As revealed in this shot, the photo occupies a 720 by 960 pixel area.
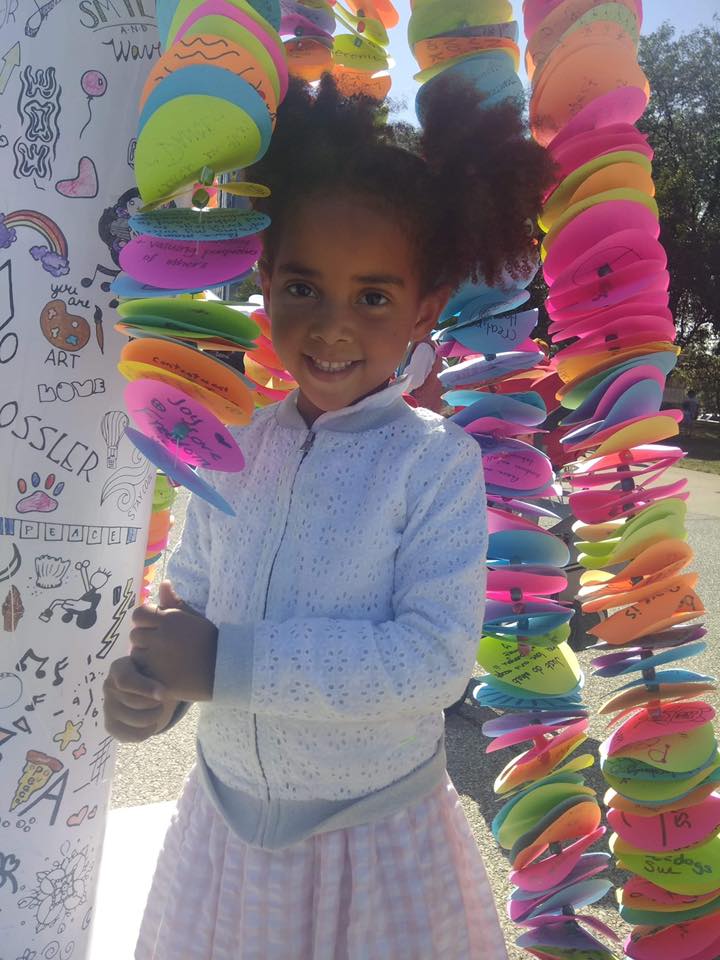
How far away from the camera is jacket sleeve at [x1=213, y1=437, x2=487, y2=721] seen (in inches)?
38.7

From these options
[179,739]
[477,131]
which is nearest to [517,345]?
[477,131]

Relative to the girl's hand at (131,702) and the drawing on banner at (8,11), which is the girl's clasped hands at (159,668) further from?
the drawing on banner at (8,11)

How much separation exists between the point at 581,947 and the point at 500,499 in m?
0.78

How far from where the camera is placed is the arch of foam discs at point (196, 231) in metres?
1.00

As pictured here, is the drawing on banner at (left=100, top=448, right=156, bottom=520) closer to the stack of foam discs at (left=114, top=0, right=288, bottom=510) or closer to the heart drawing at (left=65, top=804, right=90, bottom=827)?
the stack of foam discs at (left=114, top=0, right=288, bottom=510)

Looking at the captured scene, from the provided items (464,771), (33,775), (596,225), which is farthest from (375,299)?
(464,771)

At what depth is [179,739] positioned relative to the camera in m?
2.87

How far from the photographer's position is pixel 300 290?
118 centimetres

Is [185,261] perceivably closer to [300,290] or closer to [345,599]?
[300,290]

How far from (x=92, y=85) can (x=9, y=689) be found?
983 millimetres

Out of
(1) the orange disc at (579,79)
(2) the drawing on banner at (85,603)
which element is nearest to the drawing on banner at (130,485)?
(2) the drawing on banner at (85,603)

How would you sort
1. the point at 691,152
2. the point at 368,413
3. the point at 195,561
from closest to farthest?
the point at 368,413
the point at 195,561
the point at 691,152

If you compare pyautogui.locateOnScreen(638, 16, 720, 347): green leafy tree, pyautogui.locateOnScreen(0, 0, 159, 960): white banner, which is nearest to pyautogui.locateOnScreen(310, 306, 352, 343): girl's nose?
pyautogui.locateOnScreen(0, 0, 159, 960): white banner

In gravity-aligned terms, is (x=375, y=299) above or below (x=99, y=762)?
above
